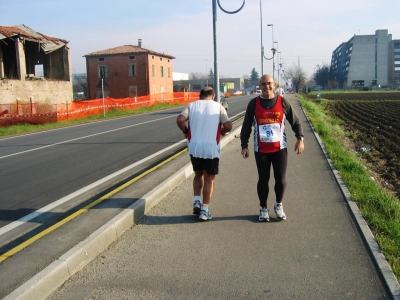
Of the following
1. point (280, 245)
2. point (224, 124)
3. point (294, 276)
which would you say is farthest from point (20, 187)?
point (294, 276)

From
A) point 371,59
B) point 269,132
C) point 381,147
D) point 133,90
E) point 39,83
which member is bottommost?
point 381,147

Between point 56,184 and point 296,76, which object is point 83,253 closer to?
point 56,184

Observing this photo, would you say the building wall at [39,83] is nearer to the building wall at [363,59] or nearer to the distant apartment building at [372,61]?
the distant apartment building at [372,61]

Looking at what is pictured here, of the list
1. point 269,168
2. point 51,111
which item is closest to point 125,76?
point 51,111

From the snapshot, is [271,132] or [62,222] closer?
[271,132]

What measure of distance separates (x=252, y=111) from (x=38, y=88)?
3519 centimetres

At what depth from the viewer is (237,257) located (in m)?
4.60

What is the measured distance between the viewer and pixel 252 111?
18.7 ft

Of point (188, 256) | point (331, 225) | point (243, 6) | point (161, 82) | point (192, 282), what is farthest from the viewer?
point (161, 82)

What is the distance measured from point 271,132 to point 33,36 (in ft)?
125

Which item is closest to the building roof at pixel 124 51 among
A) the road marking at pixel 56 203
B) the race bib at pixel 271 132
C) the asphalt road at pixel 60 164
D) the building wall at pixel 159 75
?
the building wall at pixel 159 75

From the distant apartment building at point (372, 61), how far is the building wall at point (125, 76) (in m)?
81.4

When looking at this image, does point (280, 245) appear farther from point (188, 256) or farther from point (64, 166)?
point (64, 166)

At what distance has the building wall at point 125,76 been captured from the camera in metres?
57.8
